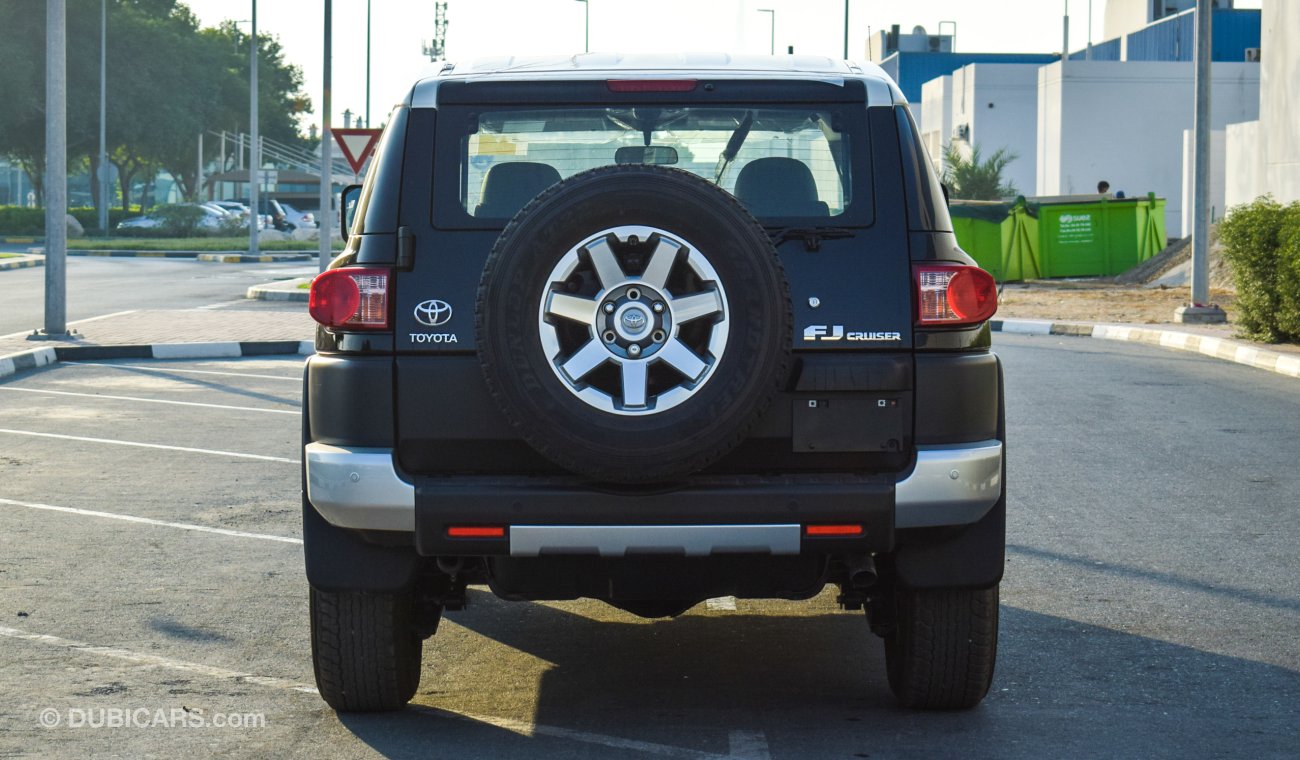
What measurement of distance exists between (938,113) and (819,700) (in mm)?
51387

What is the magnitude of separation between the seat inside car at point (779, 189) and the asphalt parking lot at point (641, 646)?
1438mm

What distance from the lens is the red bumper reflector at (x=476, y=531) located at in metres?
4.33

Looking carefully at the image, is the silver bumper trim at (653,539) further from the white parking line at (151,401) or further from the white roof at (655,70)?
the white parking line at (151,401)

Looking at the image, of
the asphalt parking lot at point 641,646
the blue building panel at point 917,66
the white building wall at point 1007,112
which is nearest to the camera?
the asphalt parking lot at point 641,646

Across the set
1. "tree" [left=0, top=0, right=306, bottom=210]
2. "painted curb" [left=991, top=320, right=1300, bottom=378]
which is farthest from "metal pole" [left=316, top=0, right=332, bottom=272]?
"tree" [left=0, top=0, right=306, bottom=210]

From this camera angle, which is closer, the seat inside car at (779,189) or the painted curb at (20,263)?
the seat inside car at (779,189)

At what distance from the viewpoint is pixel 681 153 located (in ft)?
15.7

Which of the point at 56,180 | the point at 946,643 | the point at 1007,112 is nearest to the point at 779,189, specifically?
the point at 946,643

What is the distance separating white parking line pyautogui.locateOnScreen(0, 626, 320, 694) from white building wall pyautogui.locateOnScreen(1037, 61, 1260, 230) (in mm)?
39337

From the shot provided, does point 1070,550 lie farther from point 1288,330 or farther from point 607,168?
point 1288,330

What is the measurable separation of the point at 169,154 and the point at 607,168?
73.6 m

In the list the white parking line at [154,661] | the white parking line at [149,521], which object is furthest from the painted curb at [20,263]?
the white parking line at [154,661]

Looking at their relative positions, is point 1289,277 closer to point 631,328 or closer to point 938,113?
point 631,328

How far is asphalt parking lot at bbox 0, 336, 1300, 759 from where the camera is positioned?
466 cm
